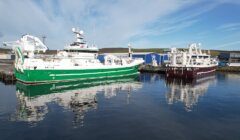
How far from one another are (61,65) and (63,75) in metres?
2.07

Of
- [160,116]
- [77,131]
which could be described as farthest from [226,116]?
[77,131]

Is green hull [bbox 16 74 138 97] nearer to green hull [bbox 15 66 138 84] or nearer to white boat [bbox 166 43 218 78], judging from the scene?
green hull [bbox 15 66 138 84]

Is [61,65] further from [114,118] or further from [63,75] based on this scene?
[114,118]

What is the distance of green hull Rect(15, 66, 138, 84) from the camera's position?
4419cm

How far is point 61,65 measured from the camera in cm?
4881

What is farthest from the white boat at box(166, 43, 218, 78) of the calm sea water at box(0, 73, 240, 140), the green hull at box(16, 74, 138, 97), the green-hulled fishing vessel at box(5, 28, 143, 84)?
the calm sea water at box(0, 73, 240, 140)

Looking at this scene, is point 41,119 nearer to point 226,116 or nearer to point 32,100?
point 32,100

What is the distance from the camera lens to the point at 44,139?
1627 centimetres

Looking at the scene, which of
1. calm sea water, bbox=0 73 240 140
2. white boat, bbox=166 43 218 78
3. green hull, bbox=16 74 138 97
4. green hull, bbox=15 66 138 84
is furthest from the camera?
white boat, bbox=166 43 218 78

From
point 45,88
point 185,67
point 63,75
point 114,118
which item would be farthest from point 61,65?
point 185,67

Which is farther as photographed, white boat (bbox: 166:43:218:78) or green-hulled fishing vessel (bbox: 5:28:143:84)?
white boat (bbox: 166:43:218:78)

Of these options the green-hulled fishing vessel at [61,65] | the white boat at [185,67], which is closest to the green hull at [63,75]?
the green-hulled fishing vessel at [61,65]

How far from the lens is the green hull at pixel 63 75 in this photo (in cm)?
4419

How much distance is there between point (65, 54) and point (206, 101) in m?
33.1
